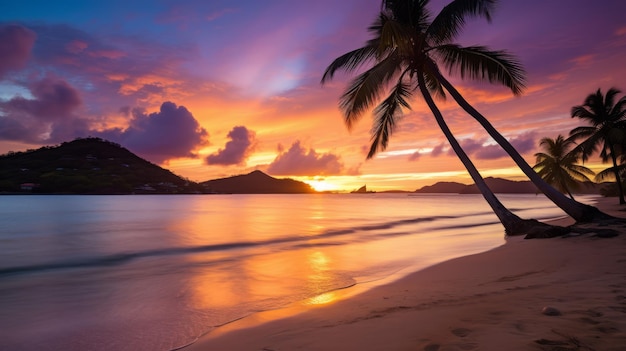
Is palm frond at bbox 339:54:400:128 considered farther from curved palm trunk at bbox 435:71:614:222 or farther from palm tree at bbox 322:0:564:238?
curved palm trunk at bbox 435:71:614:222

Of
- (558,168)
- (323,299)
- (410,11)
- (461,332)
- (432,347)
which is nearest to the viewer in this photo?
(432,347)

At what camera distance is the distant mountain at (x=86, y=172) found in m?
134

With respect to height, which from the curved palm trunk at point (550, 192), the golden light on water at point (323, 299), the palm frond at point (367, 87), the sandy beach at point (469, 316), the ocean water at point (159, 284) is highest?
the palm frond at point (367, 87)

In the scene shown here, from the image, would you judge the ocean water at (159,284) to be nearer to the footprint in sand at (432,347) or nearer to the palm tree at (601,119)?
the footprint in sand at (432,347)

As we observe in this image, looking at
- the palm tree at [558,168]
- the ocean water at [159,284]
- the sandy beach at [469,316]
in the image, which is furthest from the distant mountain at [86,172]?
the sandy beach at [469,316]

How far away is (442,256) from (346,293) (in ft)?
17.2

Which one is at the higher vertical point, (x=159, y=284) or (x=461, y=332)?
(x=461, y=332)

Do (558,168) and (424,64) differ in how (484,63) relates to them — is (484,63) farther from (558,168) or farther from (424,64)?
(558,168)

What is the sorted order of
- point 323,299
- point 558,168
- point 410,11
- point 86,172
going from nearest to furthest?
point 323,299
point 410,11
point 558,168
point 86,172

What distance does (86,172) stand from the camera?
14800 cm

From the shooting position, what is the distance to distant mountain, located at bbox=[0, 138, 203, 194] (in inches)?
5295

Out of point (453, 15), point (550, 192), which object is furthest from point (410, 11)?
point (550, 192)

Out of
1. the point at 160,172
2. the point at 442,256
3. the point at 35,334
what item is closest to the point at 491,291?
the point at 442,256

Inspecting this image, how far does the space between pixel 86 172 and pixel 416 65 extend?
172410 mm
